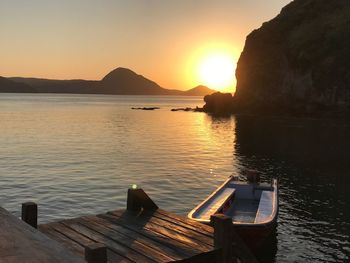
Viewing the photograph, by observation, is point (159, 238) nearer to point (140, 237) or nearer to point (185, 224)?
point (140, 237)

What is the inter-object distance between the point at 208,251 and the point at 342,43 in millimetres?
110300

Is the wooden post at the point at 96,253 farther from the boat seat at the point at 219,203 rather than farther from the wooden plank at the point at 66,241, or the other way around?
the boat seat at the point at 219,203

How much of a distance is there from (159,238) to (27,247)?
6695mm

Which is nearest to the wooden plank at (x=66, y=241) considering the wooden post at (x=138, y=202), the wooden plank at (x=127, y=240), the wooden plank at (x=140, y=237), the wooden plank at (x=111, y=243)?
the wooden plank at (x=111, y=243)

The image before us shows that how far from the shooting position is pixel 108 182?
32.3 meters

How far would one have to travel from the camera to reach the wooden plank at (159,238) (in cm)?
957

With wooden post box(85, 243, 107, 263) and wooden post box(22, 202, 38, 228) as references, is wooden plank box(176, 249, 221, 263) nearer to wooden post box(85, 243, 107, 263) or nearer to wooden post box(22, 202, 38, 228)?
wooden post box(85, 243, 107, 263)

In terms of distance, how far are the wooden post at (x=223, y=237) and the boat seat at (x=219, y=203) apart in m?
7.60

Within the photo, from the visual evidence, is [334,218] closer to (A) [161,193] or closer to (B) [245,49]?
(A) [161,193]

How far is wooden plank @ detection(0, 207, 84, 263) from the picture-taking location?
3.76 m

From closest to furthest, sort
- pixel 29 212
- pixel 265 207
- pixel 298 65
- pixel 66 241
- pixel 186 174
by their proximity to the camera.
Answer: pixel 66 241, pixel 29 212, pixel 265 207, pixel 186 174, pixel 298 65

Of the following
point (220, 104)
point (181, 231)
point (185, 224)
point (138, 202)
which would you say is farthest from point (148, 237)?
point (220, 104)

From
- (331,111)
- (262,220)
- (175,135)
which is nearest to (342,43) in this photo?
(331,111)

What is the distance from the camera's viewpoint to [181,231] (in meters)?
11.0
